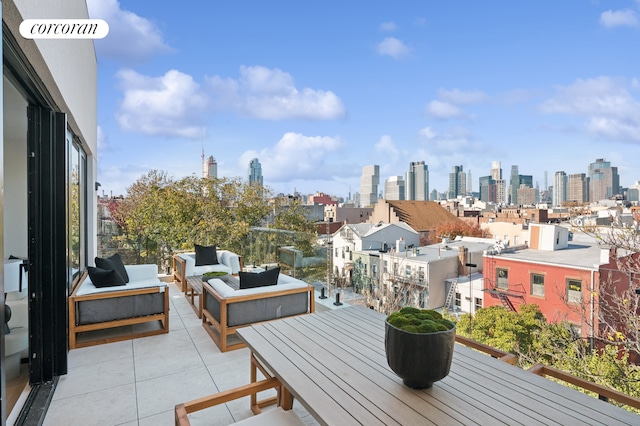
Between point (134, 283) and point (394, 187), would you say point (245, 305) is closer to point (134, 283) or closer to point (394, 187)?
point (134, 283)

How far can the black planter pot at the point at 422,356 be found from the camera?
4.77ft

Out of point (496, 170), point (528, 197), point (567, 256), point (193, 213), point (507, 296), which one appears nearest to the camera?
point (193, 213)

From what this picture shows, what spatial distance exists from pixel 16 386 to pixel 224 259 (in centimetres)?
407

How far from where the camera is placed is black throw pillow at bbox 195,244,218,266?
6.48 meters

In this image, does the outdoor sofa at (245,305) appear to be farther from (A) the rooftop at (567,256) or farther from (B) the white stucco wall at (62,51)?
(A) the rooftop at (567,256)

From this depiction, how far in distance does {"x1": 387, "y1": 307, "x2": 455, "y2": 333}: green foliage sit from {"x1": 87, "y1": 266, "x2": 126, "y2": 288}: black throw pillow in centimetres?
352

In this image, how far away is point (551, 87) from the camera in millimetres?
24750

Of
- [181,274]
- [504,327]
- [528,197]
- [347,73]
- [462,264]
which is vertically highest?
[347,73]

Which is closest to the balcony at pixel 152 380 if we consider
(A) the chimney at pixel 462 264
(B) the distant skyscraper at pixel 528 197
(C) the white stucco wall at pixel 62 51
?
(C) the white stucco wall at pixel 62 51

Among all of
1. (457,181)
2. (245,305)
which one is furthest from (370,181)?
(245,305)

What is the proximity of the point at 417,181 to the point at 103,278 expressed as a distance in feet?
190

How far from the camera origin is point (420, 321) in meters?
1.54

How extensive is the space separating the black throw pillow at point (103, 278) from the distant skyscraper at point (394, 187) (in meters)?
45.8

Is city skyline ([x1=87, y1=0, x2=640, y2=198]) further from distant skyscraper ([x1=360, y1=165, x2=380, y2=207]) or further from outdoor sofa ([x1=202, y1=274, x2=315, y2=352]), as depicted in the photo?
distant skyscraper ([x1=360, y1=165, x2=380, y2=207])
